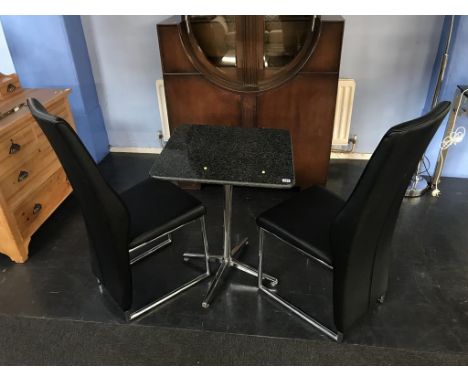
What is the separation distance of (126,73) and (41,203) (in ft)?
4.05

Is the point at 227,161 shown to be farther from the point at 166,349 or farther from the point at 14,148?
the point at 14,148

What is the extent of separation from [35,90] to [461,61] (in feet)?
8.70

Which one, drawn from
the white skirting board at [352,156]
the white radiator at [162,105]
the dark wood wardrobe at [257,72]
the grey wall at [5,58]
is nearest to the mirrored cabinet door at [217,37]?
the dark wood wardrobe at [257,72]

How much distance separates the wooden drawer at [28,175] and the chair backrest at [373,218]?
1.64m

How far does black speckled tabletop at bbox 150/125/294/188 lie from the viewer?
153 cm

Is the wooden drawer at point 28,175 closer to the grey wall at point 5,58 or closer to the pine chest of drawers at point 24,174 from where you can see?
the pine chest of drawers at point 24,174

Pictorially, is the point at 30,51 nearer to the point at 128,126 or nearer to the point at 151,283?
the point at 128,126

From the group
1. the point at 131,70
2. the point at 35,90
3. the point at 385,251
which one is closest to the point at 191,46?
the point at 131,70

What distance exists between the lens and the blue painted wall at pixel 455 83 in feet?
7.63

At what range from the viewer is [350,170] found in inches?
116

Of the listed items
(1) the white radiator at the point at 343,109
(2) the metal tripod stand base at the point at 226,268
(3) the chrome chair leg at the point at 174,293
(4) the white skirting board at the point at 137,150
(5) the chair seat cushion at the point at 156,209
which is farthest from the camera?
(4) the white skirting board at the point at 137,150

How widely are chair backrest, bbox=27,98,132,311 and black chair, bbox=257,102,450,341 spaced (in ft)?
2.00

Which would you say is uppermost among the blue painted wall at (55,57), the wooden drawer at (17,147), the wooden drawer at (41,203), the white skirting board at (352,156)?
the blue painted wall at (55,57)

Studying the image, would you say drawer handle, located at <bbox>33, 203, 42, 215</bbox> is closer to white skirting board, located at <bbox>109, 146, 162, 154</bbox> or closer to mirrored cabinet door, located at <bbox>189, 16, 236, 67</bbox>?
white skirting board, located at <bbox>109, 146, 162, 154</bbox>
